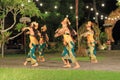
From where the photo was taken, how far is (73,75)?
55.7 ft

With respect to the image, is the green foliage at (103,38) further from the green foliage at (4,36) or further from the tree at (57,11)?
the green foliage at (4,36)

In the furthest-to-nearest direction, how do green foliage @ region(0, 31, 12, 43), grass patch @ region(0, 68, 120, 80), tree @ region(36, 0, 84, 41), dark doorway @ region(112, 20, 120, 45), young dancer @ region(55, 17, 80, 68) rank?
dark doorway @ region(112, 20, 120, 45), tree @ region(36, 0, 84, 41), green foliage @ region(0, 31, 12, 43), young dancer @ region(55, 17, 80, 68), grass patch @ region(0, 68, 120, 80)

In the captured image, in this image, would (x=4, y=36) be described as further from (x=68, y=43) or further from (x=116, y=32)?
(x=116, y=32)

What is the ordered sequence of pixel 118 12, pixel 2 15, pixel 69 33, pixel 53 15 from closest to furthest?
pixel 69 33, pixel 2 15, pixel 53 15, pixel 118 12

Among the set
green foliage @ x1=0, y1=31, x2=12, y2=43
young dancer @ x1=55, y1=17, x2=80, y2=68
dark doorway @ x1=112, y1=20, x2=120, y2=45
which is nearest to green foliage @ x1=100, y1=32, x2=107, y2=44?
dark doorway @ x1=112, y1=20, x2=120, y2=45

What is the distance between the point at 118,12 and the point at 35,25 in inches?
688

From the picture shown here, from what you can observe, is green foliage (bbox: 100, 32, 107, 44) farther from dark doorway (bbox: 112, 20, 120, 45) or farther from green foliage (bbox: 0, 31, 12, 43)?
green foliage (bbox: 0, 31, 12, 43)

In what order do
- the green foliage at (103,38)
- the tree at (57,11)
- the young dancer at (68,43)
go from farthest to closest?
the green foliage at (103,38) < the tree at (57,11) < the young dancer at (68,43)

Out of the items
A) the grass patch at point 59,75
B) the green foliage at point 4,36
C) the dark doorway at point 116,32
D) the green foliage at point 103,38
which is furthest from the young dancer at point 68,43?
the dark doorway at point 116,32

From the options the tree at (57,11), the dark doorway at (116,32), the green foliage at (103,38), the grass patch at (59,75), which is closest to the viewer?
the grass patch at (59,75)

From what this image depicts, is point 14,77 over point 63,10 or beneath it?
Result: beneath

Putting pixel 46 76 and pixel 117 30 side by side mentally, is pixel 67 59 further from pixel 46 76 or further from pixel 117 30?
pixel 117 30

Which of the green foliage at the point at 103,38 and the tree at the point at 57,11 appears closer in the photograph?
the tree at the point at 57,11

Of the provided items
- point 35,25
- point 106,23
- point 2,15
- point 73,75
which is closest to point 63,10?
point 106,23
